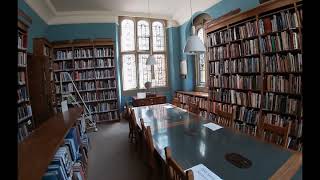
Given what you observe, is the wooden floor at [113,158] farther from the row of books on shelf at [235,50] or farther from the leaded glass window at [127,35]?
the leaded glass window at [127,35]

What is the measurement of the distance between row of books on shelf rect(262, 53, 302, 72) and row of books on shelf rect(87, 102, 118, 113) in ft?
14.1

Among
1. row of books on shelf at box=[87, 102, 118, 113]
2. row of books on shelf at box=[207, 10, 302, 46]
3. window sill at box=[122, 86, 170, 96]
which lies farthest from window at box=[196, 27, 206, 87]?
row of books on shelf at box=[87, 102, 118, 113]

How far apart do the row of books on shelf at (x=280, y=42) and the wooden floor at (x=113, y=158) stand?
2.71 metres

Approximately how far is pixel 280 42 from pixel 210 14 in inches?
101

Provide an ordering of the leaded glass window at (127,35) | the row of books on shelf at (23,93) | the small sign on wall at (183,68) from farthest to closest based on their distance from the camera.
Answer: the leaded glass window at (127,35), the small sign on wall at (183,68), the row of books on shelf at (23,93)

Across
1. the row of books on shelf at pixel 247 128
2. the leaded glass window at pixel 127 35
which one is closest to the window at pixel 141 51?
the leaded glass window at pixel 127 35

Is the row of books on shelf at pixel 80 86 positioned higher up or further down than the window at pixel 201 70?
further down


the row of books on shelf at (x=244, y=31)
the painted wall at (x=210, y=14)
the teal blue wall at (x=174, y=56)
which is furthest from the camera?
the teal blue wall at (x=174, y=56)

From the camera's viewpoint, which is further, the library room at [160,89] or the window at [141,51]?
the window at [141,51]

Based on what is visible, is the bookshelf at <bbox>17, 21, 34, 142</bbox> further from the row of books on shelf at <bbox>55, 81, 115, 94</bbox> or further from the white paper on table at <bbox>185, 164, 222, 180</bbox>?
the white paper on table at <bbox>185, 164, 222, 180</bbox>

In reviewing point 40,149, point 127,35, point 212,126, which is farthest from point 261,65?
point 127,35

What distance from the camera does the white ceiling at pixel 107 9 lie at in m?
5.14

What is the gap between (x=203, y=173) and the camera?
4.55 feet
